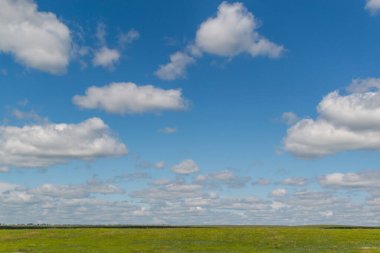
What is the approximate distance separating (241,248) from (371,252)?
20.0 m

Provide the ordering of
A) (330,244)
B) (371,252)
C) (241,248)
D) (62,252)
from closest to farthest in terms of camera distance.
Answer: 1. (371,252)
2. (62,252)
3. (241,248)
4. (330,244)

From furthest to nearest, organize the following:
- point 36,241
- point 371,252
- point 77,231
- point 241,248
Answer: point 77,231 < point 36,241 < point 241,248 < point 371,252

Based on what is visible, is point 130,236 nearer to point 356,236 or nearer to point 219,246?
point 219,246

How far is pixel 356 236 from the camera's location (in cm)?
10706

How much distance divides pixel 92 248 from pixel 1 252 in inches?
541

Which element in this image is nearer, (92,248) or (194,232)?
(92,248)

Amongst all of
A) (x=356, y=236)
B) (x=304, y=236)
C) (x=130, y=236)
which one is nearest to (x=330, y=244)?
(x=304, y=236)

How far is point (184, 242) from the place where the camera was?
3696 inches

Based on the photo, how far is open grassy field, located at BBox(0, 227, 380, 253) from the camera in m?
82.3

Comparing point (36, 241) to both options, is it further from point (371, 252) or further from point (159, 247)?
point (371, 252)

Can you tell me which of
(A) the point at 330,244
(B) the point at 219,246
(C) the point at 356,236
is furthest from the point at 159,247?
(C) the point at 356,236

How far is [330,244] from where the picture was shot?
89.8 m

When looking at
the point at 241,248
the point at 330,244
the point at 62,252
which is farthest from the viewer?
the point at 330,244

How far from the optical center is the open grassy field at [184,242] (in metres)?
82.3
